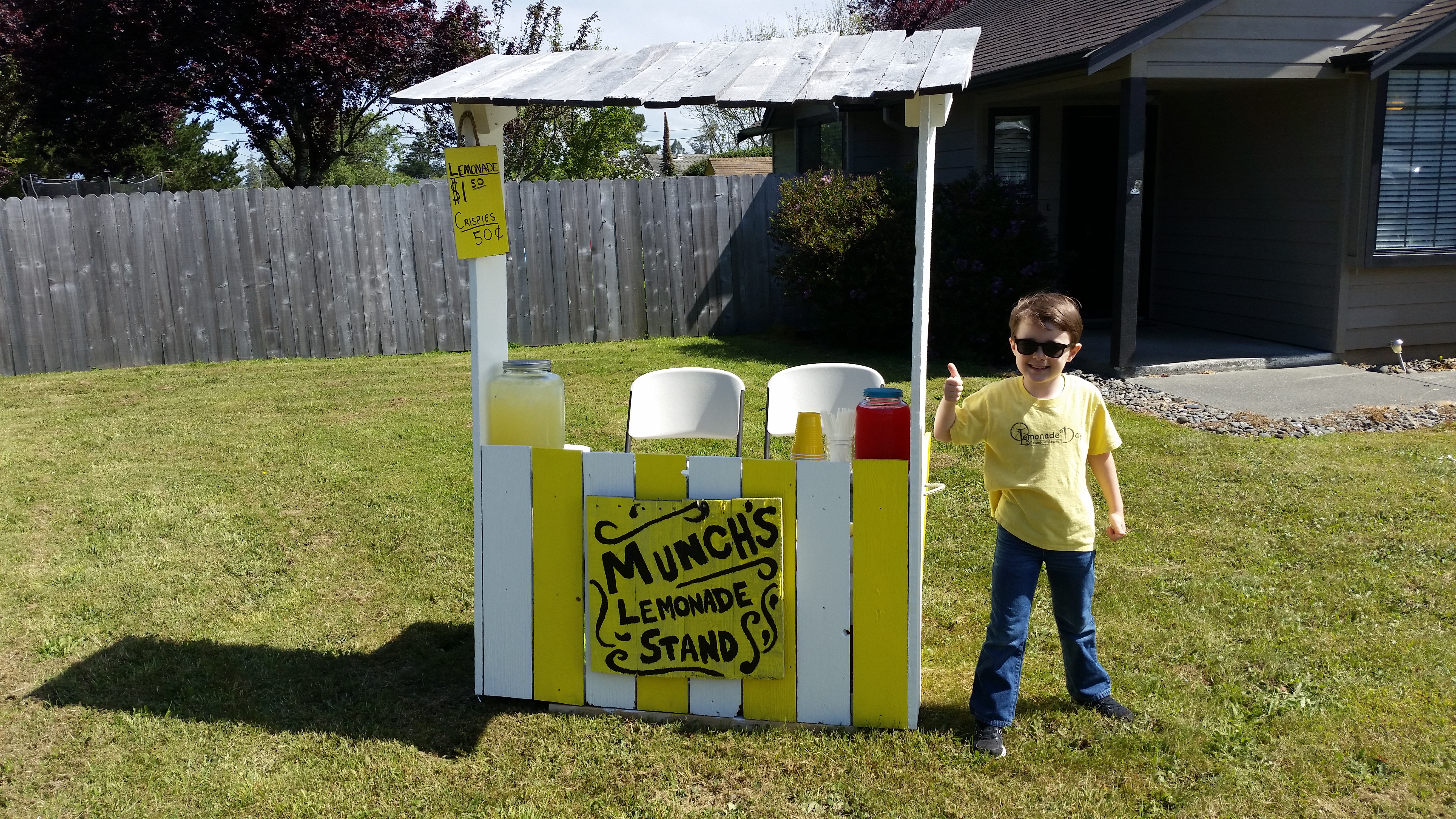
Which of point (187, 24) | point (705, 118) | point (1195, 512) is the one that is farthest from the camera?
point (705, 118)

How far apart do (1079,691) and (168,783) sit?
2.83 meters

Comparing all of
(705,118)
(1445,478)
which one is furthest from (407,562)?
(705,118)

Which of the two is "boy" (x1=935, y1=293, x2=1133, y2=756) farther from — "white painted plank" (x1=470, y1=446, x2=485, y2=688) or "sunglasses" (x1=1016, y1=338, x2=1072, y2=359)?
"white painted plank" (x1=470, y1=446, x2=485, y2=688)

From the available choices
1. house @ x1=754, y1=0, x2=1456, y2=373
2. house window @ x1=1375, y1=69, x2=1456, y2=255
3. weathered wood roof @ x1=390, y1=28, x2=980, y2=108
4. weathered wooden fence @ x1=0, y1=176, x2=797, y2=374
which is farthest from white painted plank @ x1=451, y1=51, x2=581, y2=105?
house window @ x1=1375, y1=69, x2=1456, y2=255

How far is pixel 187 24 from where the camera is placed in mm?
17000

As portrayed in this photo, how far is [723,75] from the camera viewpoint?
3.51 m

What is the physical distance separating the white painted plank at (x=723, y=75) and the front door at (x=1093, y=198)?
8176mm

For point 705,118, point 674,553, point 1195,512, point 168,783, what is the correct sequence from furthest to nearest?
point 705,118 < point 1195,512 < point 674,553 < point 168,783

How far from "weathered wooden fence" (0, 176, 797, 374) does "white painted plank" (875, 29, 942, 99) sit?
7486 mm

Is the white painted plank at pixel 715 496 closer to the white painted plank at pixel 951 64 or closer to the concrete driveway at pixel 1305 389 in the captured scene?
the white painted plank at pixel 951 64

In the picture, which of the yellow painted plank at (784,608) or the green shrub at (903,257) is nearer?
the yellow painted plank at (784,608)

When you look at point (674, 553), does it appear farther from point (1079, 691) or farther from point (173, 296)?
point (173, 296)

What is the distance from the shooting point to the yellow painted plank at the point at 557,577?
362cm

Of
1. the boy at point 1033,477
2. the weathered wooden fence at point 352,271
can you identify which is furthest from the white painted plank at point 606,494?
the weathered wooden fence at point 352,271
